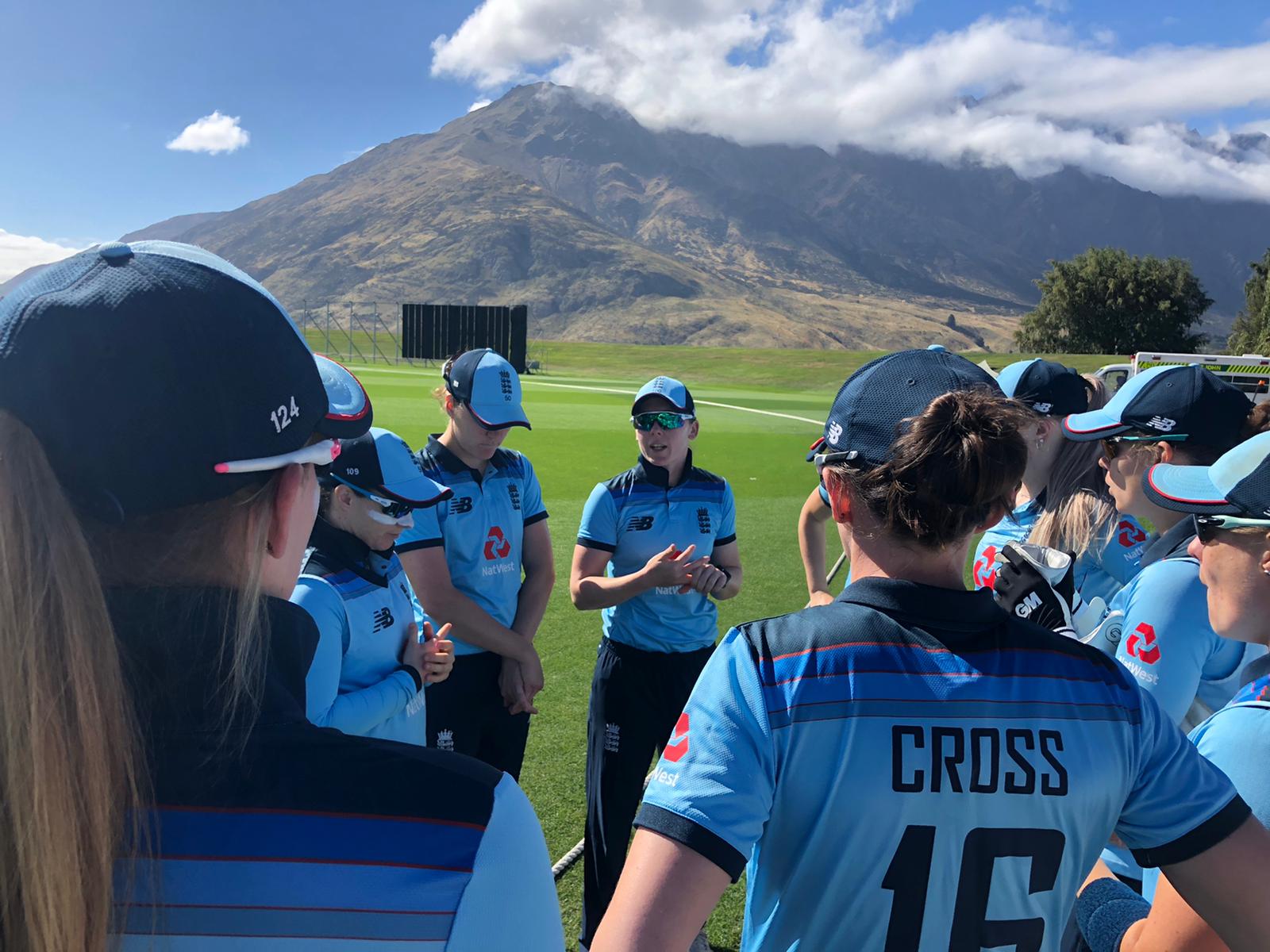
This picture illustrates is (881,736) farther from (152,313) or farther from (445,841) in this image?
(152,313)

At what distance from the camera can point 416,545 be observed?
151 inches

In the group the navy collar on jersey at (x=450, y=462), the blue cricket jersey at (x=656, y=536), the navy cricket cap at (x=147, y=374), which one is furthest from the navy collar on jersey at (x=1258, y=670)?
the navy collar on jersey at (x=450, y=462)

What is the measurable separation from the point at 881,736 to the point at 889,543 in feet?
1.25

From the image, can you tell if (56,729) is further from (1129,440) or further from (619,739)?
(1129,440)

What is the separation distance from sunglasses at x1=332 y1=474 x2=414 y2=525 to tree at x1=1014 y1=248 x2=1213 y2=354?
194ft

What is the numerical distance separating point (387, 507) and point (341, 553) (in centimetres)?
24

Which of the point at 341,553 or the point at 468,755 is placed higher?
the point at 341,553

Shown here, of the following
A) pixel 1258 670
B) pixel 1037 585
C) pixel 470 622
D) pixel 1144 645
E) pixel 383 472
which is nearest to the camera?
pixel 1258 670

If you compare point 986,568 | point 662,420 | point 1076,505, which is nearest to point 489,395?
point 662,420

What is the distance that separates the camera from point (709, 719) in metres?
1.49

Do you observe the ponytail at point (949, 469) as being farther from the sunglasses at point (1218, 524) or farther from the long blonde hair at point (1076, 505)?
the long blonde hair at point (1076, 505)

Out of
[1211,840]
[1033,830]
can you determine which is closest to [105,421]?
[1033,830]

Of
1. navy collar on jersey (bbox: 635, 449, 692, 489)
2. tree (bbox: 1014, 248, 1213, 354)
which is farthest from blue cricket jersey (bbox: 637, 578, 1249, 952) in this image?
tree (bbox: 1014, 248, 1213, 354)

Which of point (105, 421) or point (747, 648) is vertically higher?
point (105, 421)
